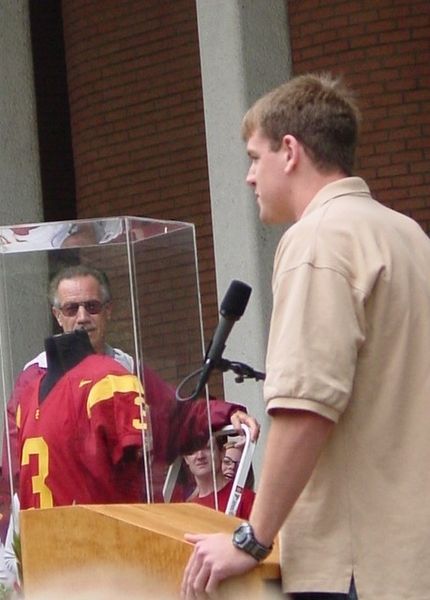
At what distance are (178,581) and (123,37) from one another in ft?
29.1

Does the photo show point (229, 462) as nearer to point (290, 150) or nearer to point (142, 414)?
point (142, 414)

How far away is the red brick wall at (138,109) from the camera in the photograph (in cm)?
1164

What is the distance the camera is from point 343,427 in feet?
11.3

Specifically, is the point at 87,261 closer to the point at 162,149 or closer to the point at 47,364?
the point at 47,364

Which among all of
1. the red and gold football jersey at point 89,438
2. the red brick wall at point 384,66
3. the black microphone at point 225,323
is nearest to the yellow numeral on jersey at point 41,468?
the red and gold football jersey at point 89,438

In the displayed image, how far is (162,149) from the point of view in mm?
11828

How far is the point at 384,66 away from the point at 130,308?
4.96 metres

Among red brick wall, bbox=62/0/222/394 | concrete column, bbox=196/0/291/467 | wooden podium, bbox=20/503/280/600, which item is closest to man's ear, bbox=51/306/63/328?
wooden podium, bbox=20/503/280/600

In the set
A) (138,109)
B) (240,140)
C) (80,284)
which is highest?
(138,109)

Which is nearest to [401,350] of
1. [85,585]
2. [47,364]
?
[85,585]

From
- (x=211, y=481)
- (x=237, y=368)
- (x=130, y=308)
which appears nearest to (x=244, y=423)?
(x=211, y=481)

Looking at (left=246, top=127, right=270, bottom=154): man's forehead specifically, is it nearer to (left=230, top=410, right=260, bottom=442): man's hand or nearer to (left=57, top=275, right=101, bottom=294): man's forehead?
(left=57, top=275, right=101, bottom=294): man's forehead

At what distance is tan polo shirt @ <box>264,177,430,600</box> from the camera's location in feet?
11.1

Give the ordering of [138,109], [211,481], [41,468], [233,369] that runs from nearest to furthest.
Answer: [233,369] < [41,468] < [211,481] < [138,109]
